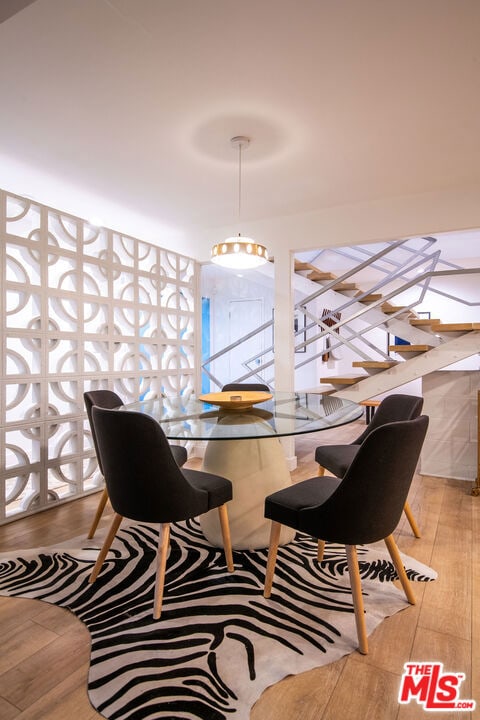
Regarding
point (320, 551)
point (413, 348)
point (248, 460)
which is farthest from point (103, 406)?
point (413, 348)

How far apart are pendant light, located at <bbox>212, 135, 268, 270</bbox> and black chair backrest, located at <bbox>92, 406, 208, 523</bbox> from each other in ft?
4.72

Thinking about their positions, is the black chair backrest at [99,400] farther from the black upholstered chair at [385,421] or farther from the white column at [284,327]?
the white column at [284,327]

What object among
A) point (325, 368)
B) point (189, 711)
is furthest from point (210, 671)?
point (325, 368)

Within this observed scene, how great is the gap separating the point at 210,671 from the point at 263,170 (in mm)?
2996

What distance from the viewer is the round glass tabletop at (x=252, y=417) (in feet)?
6.04

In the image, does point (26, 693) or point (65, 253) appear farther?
point (65, 253)

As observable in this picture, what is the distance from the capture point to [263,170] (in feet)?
10.1

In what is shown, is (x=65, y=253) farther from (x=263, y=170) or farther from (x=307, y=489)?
(x=307, y=489)

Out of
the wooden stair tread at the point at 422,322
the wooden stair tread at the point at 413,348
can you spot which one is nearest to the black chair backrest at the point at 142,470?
the wooden stair tread at the point at 413,348

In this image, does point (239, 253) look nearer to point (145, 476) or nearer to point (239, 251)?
point (239, 251)

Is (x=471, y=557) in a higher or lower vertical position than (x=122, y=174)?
lower

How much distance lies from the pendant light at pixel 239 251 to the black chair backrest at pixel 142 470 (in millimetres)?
1437

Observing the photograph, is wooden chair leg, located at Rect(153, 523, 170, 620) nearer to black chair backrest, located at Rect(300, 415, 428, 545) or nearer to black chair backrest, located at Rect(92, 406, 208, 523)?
black chair backrest, located at Rect(92, 406, 208, 523)

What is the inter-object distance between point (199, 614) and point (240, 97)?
8.20 ft
